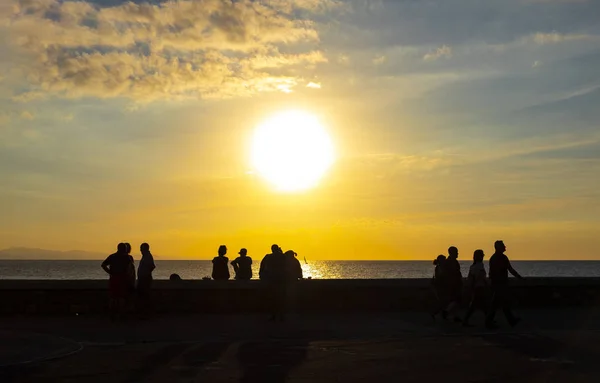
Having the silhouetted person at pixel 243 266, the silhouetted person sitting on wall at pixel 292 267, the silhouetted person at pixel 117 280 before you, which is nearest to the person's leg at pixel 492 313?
the silhouetted person sitting on wall at pixel 292 267

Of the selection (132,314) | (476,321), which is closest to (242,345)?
(132,314)

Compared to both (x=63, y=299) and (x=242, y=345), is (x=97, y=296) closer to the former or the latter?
(x=63, y=299)

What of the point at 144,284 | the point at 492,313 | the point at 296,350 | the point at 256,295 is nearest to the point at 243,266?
the point at 256,295

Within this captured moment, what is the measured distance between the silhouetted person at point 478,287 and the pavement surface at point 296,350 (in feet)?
1.77

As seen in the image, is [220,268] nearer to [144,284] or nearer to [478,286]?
[144,284]

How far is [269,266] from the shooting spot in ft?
62.6

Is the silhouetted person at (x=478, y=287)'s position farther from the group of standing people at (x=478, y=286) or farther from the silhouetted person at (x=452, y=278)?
the silhouetted person at (x=452, y=278)

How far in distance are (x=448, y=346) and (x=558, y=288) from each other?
344 inches

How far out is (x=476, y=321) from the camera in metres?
18.9

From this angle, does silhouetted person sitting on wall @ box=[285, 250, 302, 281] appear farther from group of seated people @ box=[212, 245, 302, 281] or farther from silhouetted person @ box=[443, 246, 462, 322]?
silhouetted person @ box=[443, 246, 462, 322]

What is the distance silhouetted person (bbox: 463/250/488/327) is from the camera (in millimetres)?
17672

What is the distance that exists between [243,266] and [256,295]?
1574 mm

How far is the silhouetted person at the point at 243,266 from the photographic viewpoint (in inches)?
847

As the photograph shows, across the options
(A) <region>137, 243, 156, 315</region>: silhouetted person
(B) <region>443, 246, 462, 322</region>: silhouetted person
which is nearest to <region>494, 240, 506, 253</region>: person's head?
(B) <region>443, 246, 462, 322</region>: silhouetted person
